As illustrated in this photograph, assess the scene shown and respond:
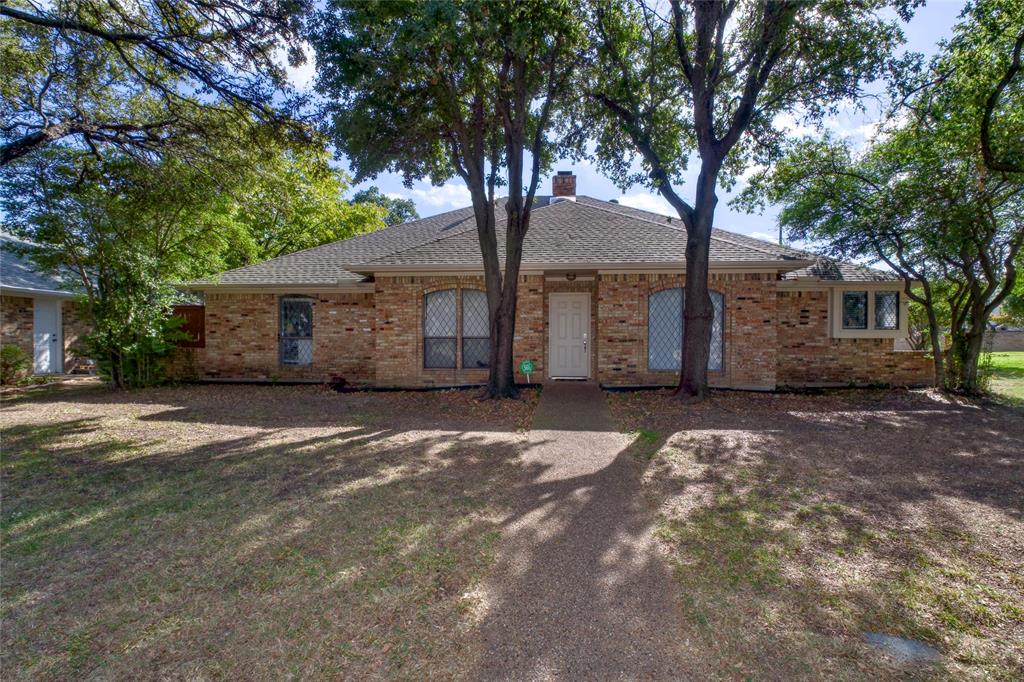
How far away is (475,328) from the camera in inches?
457

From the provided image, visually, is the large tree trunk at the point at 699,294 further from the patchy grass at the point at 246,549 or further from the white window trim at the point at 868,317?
the white window trim at the point at 868,317

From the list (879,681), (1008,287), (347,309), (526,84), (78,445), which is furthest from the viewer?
(347,309)

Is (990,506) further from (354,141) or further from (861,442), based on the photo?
(354,141)

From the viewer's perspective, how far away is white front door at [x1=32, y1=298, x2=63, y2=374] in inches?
579

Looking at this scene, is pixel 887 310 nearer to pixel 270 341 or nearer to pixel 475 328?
pixel 475 328

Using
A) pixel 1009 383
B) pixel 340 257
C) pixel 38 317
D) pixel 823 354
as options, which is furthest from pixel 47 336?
pixel 1009 383

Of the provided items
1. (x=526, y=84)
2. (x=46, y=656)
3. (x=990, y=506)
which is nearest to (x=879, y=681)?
(x=990, y=506)

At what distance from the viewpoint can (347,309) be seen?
12531 millimetres

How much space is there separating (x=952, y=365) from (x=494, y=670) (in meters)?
13.5

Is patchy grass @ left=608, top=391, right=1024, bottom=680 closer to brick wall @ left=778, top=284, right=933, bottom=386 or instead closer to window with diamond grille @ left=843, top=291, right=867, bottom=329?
brick wall @ left=778, top=284, right=933, bottom=386

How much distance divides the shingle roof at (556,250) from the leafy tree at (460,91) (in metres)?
1.57

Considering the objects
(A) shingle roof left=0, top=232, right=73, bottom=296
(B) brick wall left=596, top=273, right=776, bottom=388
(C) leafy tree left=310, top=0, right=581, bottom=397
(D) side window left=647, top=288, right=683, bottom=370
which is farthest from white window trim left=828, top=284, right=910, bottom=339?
(A) shingle roof left=0, top=232, right=73, bottom=296

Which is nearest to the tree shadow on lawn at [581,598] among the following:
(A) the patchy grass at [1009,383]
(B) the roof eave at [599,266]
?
(B) the roof eave at [599,266]

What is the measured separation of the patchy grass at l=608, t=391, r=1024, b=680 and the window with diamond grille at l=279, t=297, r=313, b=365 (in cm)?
901
